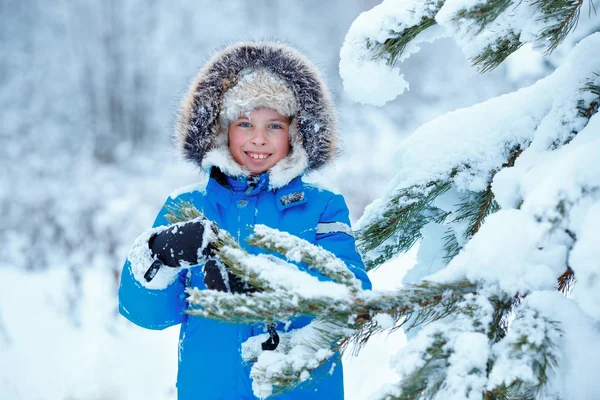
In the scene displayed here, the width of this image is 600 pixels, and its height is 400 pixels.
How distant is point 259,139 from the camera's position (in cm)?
166

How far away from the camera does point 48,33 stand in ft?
44.7

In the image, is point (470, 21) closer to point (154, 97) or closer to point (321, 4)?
point (154, 97)

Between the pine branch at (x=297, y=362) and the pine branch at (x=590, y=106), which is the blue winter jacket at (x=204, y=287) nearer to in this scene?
the pine branch at (x=297, y=362)

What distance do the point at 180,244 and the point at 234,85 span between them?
2.69 ft

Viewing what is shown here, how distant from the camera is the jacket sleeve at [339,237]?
1.38 metres

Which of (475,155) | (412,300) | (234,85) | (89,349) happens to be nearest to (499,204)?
(475,155)

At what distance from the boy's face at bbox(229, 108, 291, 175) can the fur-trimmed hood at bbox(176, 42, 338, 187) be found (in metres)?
0.04

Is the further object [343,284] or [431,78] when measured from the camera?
[431,78]

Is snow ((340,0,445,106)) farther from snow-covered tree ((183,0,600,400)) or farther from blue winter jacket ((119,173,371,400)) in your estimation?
blue winter jacket ((119,173,371,400))

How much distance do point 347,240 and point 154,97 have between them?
13.3 m

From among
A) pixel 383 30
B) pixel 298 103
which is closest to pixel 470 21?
pixel 383 30

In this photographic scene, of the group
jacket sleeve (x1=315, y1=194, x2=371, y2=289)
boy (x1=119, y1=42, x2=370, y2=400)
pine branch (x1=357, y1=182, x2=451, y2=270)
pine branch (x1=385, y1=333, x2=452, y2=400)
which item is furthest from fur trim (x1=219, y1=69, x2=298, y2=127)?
pine branch (x1=385, y1=333, x2=452, y2=400)

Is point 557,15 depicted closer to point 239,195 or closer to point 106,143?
point 239,195

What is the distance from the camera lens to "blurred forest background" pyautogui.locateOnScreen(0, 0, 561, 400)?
4.16 meters
